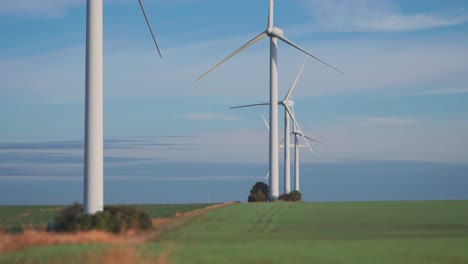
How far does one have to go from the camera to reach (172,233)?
38.7m

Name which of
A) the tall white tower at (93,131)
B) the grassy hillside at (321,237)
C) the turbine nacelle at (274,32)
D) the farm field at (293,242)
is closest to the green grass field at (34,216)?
the tall white tower at (93,131)

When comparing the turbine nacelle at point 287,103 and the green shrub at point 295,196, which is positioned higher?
the turbine nacelle at point 287,103

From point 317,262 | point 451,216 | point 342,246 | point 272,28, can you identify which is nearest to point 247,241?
point 342,246

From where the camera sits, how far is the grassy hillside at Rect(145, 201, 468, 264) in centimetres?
2795

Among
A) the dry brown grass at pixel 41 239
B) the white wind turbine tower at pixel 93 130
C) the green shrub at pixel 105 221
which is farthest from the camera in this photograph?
the white wind turbine tower at pixel 93 130

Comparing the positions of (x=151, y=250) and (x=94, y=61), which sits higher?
(x=94, y=61)

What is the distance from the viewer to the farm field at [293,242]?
2668cm

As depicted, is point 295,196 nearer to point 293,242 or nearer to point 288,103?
point 288,103

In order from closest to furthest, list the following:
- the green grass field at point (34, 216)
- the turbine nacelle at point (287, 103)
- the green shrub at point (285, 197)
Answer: the green grass field at point (34, 216), the green shrub at point (285, 197), the turbine nacelle at point (287, 103)

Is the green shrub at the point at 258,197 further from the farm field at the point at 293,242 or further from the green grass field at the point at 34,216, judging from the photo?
the farm field at the point at 293,242

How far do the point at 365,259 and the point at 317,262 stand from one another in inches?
108

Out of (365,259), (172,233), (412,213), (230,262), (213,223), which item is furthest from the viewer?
(412,213)

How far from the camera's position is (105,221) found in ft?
127

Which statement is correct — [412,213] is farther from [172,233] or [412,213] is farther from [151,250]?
[151,250]
